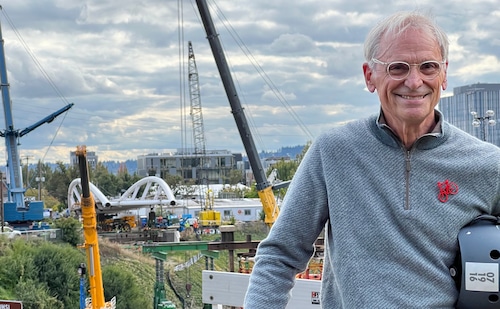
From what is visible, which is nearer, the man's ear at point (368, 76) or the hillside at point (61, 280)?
the man's ear at point (368, 76)

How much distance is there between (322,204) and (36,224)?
35.0 m

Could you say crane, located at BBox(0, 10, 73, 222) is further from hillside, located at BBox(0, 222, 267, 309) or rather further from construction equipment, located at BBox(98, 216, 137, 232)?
hillside, located at BBox(0, 222, 267, 309)

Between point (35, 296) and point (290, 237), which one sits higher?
point (290, 237)

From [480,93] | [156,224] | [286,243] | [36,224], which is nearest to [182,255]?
[36,224]

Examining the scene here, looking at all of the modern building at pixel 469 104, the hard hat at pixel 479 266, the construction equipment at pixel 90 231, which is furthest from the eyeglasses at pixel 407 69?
the modern building at pixel 469 104

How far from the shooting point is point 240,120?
22938 mm

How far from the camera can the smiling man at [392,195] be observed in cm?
183

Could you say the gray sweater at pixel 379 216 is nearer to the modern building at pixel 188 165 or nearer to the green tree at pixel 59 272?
the green tree at pixel 59 272

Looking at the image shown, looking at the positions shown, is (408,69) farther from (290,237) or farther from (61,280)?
(61,280)

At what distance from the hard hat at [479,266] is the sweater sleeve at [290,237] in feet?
1.08

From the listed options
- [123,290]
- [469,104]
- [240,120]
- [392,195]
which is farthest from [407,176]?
[469,104]

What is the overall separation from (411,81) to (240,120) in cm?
2114

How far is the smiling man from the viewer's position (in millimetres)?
1834

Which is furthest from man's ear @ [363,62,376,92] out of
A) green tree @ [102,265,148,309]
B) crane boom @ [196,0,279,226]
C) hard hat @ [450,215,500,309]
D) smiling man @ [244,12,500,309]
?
green tree @ [102,265,148,309]
